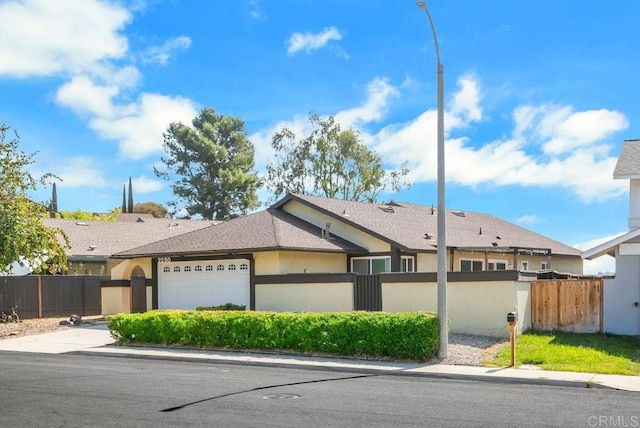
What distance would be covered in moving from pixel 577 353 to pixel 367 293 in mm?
8247

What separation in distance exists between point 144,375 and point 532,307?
12.3 metres

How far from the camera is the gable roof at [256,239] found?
27.7 meters

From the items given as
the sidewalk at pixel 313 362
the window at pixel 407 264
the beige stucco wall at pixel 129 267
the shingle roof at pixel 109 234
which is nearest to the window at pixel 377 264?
→ the window at pixel 407 264

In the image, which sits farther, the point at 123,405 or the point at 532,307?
the point at 532,307

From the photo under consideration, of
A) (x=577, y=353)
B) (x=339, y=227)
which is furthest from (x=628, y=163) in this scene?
(x=577, y=353)

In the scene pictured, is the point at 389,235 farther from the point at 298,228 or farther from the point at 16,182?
the point at 16,182

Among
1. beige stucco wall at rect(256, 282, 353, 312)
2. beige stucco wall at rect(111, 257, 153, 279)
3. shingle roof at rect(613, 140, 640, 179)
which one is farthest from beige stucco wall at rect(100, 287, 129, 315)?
shingle roof at rect(613, 140, 640, 179)

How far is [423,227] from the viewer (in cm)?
3381

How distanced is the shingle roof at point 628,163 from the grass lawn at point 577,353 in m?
7.19

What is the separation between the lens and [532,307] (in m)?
22.1

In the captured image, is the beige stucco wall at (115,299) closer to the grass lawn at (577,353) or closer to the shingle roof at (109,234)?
the shingle roof at (109,234)

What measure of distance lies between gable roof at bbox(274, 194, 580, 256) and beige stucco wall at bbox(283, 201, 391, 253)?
1.18ft

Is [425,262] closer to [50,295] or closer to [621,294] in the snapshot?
[621,294]


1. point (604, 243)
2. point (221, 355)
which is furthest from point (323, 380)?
point (604, 243)
